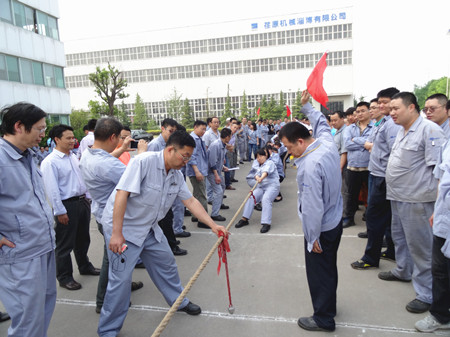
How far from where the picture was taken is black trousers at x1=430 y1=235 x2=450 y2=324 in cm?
252

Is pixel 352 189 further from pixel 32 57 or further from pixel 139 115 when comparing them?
pixel 139 115

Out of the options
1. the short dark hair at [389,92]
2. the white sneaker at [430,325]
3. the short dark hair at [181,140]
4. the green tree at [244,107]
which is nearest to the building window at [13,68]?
the short dark hair at [181,140]

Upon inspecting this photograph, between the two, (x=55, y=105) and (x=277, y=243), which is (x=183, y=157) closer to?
(x=277, y=243)

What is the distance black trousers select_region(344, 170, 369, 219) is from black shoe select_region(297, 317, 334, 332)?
306 centimetres

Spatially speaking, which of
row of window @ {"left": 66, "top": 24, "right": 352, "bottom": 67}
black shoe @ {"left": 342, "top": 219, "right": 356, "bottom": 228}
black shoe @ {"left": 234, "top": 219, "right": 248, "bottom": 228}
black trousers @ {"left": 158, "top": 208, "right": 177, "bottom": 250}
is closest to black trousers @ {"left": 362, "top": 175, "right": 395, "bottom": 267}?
black shoe @ {"left": 342, "top": 219, "right": 356, "bottom": 228}

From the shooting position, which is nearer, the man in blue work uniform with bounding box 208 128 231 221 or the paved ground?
the paved ground

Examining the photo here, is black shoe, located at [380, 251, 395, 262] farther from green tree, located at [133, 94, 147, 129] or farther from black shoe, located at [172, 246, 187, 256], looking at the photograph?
green tree, located at [133, 94, 147, 129]

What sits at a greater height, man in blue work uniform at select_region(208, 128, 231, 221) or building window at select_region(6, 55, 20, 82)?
building window at select_region(6, 55, 20, 82)

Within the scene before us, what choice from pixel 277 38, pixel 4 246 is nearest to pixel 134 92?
pixel 277 38

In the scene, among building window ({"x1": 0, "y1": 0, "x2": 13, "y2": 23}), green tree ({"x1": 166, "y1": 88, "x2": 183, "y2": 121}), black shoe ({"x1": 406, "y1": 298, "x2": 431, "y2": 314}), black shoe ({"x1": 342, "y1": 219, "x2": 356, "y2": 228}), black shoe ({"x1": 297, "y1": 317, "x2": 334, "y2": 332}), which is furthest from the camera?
green tree ({"x1": 166, "y1": 88, "x2": 183, "y2": 121})

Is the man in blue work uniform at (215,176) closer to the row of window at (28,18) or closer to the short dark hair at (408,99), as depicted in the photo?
the short dark hair at (408,99)

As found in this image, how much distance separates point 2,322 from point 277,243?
11.5ft

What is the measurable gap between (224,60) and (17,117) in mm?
44479

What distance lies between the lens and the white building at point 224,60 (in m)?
39.7
